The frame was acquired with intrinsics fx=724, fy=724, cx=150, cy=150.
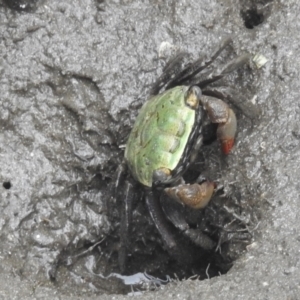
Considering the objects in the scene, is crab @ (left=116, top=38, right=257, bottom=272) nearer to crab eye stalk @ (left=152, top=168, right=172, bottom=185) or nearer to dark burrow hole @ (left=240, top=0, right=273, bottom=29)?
crab eye stalk @ (left=152, top=168, right=172, bottom=185)

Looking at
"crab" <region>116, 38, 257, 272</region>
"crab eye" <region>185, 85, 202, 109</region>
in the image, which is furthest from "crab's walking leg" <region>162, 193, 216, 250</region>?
"crab eye" <region>185, 85, 202, 109</region>

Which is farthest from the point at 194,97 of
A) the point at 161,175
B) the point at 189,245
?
the point at 189,245

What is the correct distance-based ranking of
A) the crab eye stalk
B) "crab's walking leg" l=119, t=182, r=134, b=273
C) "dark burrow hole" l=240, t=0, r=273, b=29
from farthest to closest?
"dark burrow hole" l=240, t=0, r=273, b=29 < "crab's walking leg" l=119, t=182, r=134, b=273 < the crab eye stalk

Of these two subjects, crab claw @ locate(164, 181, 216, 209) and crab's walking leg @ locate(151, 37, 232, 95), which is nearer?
crab claw @ locate(164, 181, 216, 209)

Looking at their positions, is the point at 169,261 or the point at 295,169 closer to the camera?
the point at 295,169

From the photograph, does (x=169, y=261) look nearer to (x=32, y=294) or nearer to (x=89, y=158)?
(x=89, y=158)

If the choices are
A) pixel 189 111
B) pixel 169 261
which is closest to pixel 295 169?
pixel 189 111
